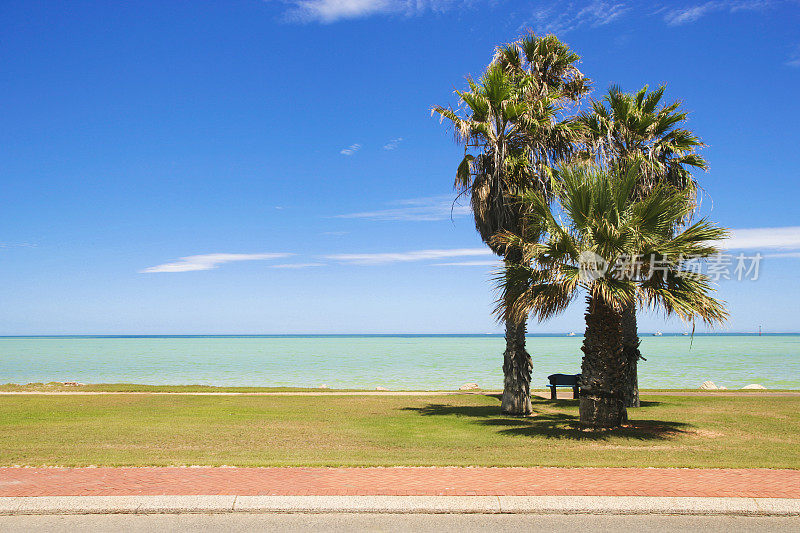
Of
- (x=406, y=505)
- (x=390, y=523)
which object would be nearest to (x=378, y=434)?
(x=406, y=505)

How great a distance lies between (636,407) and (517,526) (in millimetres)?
13667

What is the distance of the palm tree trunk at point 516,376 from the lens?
16.6 meters

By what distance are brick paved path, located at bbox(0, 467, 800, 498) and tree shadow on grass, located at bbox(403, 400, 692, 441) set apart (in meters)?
3.78

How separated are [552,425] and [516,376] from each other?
2.58 metres

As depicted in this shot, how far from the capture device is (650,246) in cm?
1238

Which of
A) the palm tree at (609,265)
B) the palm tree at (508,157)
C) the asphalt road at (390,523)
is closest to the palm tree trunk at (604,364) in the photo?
the palm tree at (609,265)

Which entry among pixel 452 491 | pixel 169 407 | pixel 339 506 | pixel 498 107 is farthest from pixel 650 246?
pixel 169 407

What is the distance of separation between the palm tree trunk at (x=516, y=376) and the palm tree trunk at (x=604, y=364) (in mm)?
3454

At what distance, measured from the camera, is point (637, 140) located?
1836 cm

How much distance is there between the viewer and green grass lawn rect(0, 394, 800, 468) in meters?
9.76

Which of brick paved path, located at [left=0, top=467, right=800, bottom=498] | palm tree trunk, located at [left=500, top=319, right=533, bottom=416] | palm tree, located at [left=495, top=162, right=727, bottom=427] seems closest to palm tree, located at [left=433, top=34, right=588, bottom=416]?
palm tree trunk, located at [left=500, top=319, right=533, bottom=416]

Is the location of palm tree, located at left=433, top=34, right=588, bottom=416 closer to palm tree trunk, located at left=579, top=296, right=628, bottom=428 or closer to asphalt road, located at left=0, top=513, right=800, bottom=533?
palm tree trunk, located at left=579, top=296, right=628, bottom=428

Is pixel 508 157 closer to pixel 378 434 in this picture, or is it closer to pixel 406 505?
pixel 378 434

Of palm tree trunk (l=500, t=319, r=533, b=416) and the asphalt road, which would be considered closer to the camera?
the asphalt road
